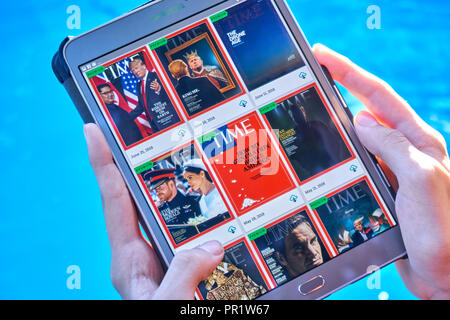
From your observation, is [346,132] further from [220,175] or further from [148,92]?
[148,92]

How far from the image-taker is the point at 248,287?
773 millimetres

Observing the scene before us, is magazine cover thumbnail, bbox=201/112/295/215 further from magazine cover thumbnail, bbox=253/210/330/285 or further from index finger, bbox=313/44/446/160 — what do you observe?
index finger, bbox=313/44/446/160

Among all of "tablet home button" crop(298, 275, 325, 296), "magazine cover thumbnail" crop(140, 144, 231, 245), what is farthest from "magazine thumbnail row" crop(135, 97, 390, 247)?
"tablet home button" crop(298, 275, 325, 296)

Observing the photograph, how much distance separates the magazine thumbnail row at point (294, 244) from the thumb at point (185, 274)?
0.18ft

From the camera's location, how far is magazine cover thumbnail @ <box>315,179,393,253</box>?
79 cm

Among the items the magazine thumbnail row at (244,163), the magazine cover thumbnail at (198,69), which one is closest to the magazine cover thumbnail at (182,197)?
the magazine thumbnail row at (244,163)

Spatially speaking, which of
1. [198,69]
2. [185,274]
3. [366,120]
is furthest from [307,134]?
[185,274]

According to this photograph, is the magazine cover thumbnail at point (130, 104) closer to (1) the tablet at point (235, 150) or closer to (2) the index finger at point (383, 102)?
(1) the tablet at point (235, 150)

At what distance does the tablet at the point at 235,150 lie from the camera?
781 mm

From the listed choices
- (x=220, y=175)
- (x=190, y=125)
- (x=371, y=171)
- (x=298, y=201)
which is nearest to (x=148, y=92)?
(x=190, y=125)

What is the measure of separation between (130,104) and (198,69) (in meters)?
0.14

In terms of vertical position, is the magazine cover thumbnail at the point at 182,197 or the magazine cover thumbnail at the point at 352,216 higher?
the magazine cover thumbnail at the point at 182,197

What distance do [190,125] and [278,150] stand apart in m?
0.17

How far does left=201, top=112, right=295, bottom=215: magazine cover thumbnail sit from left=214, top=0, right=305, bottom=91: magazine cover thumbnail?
95 mm
